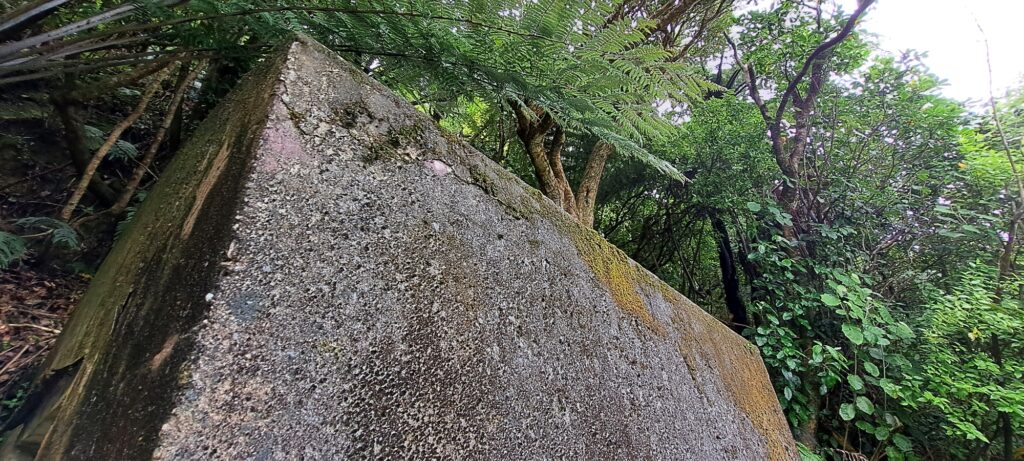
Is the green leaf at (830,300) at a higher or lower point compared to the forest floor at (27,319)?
higher

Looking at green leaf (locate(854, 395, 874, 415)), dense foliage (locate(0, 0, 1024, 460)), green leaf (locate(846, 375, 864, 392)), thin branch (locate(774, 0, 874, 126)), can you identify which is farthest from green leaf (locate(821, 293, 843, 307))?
thin branch (locate(774, 0, 874, 126))

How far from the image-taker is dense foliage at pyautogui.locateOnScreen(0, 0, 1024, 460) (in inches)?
41.4

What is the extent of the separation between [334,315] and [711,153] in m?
3.99

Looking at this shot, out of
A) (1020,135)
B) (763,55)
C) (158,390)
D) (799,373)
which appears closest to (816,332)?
(799,373)

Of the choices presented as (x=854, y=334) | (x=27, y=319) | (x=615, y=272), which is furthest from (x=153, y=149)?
(x=854, y=334)

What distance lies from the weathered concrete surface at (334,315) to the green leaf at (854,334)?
2517mm

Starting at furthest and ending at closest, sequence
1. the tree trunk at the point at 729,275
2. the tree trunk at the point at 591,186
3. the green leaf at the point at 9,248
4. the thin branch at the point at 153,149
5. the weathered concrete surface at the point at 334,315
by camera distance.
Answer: the tree trunk at the point at 729,275, the tree trunk at the point at 591,186, the thin branch at the point at 153,149, the green leaf at the point at 9,248, the weathered concrete surface at the point at 334,315

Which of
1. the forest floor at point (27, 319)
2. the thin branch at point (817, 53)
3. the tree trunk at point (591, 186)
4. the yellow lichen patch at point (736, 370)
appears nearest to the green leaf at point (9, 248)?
the forest floor at point (27, 319)

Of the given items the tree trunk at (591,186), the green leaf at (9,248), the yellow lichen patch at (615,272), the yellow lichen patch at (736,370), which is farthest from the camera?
the tree trunk at (591,186)

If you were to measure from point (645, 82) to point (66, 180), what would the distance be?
2.28 m

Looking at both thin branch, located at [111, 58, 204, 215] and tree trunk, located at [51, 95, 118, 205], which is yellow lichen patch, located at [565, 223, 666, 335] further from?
tree trunk, located at [51, 95, 118, 205]

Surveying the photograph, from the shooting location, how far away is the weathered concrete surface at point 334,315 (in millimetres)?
486

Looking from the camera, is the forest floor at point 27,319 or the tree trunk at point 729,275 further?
the tree trunk at point 729,275

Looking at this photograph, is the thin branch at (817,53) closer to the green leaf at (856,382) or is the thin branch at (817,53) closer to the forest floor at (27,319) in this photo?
the green leaf at (856,382)
